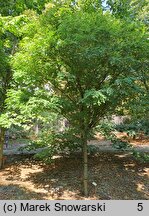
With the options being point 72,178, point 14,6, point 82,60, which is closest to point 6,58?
point 14,6

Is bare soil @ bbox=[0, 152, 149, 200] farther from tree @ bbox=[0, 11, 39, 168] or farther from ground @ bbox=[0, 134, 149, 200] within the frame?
tree @ bbox=[0, 11, 39, 168]

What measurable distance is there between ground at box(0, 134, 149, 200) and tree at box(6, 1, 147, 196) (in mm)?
634

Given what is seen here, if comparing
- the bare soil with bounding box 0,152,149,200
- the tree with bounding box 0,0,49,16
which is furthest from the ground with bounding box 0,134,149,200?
the tree with bounding box 0,0,49,16

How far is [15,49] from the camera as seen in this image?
8422mm

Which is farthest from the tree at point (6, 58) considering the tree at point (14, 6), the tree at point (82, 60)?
the tree at point (82, 60)

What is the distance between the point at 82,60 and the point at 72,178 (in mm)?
3326

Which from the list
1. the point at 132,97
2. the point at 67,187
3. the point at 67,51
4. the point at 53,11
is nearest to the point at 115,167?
the point at 67,187

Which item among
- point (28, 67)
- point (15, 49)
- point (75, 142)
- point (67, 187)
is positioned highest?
point (15, 49)

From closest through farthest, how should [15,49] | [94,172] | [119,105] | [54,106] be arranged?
[54,106]
[119,105]
[94,172]
[15,49]

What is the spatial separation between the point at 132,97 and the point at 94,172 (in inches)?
102

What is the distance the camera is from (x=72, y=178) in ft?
23.8

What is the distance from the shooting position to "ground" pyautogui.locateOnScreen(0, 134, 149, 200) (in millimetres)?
6520

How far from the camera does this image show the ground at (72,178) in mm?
6520

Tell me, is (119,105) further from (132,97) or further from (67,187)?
(67,187)
